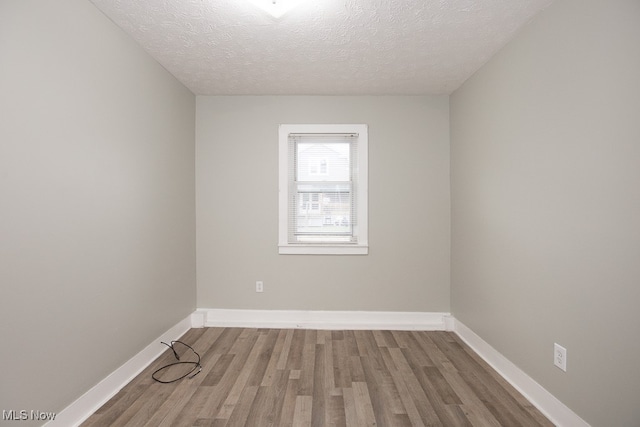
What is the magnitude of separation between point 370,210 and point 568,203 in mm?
1872

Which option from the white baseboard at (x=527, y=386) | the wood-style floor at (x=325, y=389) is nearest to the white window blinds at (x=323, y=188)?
the wood-style floor at (x=325, y=389)

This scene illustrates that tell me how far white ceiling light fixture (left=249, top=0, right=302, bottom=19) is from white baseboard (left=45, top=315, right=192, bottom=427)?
2.67 meters

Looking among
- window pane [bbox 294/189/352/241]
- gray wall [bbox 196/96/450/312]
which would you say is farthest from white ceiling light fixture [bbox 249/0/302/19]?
window pane [bbox 294/189/352/241]

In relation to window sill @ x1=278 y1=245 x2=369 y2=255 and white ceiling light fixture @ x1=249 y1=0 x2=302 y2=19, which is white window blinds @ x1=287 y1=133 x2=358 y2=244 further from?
white ceiling light fixture @ x1=249 y1=0 x2=302 y2=19

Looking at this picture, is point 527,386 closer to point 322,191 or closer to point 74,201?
point 322,191

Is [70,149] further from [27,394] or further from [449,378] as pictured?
[449,378]

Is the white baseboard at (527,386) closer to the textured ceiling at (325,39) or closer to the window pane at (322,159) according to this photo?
the window pane at (322,159)

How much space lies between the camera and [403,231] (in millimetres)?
3361

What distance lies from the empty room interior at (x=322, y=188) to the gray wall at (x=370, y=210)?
0.08 feet

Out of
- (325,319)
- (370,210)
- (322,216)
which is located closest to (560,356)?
(370,210)

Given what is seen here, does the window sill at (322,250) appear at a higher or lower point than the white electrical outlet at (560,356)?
higher

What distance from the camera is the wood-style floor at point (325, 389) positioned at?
1842 mm

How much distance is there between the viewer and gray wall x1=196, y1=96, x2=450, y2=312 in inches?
132

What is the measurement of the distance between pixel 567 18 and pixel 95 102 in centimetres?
297
